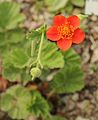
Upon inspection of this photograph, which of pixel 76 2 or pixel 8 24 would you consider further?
pixel 76 2

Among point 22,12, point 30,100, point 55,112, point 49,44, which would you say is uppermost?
point 49,44

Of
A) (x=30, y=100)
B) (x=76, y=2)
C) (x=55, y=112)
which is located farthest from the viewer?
(x=76, y=2)

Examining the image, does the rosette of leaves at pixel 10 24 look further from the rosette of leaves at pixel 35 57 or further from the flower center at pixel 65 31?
the flower center at pixel 65 31

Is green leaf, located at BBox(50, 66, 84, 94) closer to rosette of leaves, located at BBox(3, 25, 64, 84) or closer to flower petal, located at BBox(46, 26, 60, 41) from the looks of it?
rosette of leaves, located at BBox(3, 25, 64, 84)

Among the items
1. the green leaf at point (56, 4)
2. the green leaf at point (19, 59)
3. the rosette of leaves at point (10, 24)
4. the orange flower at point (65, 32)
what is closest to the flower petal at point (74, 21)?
the orange flower at point (65, 32)

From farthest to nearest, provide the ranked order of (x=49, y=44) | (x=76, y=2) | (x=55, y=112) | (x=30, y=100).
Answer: (x=76, y=2)
(x=55, y=112)
(x=30, y=100)
(x=49, y=44)

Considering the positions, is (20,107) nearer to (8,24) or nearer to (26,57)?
(26,57)

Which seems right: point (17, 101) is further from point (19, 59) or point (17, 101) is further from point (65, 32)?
point (65, 32)

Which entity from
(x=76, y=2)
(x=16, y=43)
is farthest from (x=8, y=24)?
(x=76, y=2)
